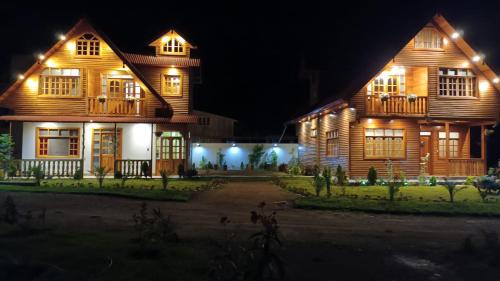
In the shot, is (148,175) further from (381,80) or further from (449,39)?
(449,39)

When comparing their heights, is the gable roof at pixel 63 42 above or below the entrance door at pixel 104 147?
above

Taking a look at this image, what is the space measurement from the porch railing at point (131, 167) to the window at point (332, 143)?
9776 millimetres

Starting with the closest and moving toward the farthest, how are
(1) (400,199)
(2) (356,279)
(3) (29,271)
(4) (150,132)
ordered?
(3) (29,271) → (2) (356,279) → (1) (400,199) → (4) (150,132)

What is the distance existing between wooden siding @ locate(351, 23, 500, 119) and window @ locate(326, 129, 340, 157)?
14.5ft

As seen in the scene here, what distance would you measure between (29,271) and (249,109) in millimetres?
52723

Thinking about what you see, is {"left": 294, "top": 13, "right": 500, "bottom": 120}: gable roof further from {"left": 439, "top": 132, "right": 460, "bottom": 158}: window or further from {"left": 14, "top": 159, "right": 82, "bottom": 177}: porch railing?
{"left": 14, "top": 159, "right": 82, "bottom": 177}: porch railing

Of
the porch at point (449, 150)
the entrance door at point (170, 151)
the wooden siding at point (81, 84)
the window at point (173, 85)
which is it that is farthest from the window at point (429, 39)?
the wooden siding at point (81, 84)

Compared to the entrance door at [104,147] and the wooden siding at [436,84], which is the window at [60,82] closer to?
the entrance door at [104,147]

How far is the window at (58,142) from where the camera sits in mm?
22844

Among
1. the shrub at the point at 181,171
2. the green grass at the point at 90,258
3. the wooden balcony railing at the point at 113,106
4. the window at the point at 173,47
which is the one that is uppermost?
the window at the point at 173,47

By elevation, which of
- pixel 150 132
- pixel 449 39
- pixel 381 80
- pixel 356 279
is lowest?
pixel 356 279

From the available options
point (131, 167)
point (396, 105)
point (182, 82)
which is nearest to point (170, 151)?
point (131, 167)

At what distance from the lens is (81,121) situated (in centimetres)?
2188

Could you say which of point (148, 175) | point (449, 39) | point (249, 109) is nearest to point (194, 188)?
point (148, 175)
